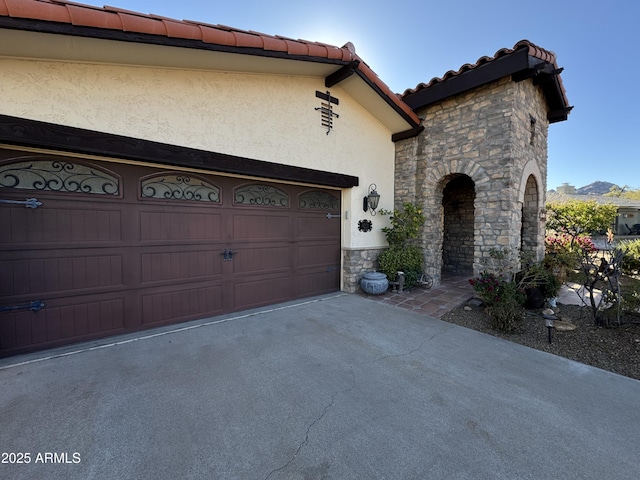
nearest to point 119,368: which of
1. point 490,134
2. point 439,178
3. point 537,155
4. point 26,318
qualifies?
point 26,318

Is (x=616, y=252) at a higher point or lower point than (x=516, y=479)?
higher

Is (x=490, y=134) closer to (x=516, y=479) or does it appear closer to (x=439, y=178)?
(x=439, y=178)

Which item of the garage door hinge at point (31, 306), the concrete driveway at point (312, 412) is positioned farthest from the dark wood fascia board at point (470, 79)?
the garage door hinge at point (31, 306)

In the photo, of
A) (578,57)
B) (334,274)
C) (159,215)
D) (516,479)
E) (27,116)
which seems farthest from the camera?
(578,57)

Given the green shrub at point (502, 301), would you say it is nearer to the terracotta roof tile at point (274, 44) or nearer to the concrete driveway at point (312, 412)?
the concrete driveway at point (312, 412)

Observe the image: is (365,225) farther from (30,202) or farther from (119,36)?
(30,202)

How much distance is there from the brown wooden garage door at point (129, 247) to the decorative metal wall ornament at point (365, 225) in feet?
5.22

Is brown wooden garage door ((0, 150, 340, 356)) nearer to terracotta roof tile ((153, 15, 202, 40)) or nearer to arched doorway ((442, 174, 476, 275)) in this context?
terracotta roof tile ((153, 15, 202, 40))

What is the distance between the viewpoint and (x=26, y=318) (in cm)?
313

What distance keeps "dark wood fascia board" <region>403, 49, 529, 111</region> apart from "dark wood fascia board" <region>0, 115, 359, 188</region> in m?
3.78

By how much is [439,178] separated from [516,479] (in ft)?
19.1

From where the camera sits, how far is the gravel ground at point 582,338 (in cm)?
313

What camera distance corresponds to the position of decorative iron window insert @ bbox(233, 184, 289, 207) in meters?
4.75

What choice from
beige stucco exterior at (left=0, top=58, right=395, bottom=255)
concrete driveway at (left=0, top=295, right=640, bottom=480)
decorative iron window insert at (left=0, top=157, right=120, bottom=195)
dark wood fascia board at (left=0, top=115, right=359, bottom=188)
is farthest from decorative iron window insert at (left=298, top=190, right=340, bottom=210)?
decorative iron window insert at (left=0, top=157, right=120, bottom=195)
